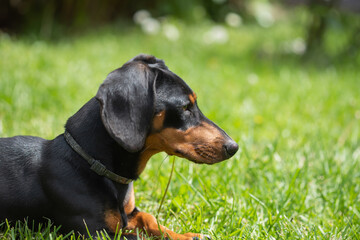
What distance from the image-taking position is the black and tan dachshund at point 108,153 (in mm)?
2281

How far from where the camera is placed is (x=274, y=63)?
6.91 meters

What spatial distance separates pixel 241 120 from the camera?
4609 mm

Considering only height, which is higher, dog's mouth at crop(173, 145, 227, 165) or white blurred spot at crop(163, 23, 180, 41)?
white blurred spot at crop(163, 23, 180, 41)

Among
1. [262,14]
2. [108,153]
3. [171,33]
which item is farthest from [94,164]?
[262,14]

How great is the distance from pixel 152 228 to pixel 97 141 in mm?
614

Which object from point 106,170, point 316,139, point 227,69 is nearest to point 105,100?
point 106,170

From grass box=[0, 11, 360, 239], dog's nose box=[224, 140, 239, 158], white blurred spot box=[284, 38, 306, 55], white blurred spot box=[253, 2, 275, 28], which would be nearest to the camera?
dog's nose box=[224, 140, 239, 158]

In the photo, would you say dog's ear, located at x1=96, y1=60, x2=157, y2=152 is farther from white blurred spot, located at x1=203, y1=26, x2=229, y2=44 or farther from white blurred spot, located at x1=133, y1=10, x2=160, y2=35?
white blurred spot, located at x1=203, y1=26, x2=229, y2=44

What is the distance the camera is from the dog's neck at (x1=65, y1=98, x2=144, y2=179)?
7.75 ft

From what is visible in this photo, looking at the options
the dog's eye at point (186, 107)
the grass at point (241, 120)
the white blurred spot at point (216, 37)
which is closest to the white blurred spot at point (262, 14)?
the grass at point (241, 120)

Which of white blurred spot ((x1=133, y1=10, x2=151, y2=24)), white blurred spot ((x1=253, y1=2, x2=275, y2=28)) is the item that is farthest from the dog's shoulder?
white blurred spot ((x1=253, y1=2, x2=275, y2=28))

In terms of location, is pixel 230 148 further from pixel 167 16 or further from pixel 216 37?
pixel 167 16

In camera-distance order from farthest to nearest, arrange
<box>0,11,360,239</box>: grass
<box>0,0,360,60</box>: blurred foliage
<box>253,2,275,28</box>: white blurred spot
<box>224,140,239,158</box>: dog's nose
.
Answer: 1. <box>253,2,275,28</box>: white blurred spot
2. <box>0,0,360,60</box>: blurred foliage
3. <box>0,11,360,239</box>: grass
4. <box>224,140,239,158</box>: dog's nose

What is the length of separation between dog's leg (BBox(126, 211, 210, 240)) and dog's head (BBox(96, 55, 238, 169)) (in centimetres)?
42
